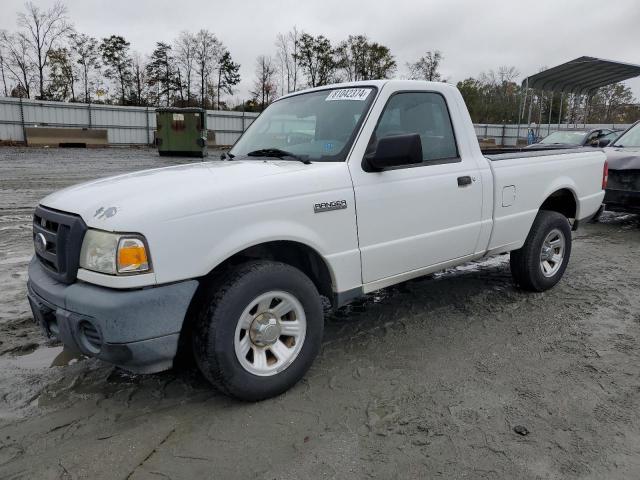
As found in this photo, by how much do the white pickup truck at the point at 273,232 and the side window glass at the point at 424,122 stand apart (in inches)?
0.5

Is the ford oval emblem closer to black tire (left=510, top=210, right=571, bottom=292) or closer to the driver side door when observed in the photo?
the driver side door

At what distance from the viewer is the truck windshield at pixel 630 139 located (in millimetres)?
8938

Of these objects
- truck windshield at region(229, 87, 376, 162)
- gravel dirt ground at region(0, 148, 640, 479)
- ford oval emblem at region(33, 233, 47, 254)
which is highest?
truck windshield at region(229, 87, 376, 162)

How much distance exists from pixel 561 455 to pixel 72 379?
2922mm

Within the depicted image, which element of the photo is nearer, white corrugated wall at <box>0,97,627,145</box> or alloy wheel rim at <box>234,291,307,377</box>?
alloy wheel rim at <box>234,291,307,377</box>

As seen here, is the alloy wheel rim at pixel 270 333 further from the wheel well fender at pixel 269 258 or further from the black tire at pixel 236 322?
the wheel well fender at pixel 269 258

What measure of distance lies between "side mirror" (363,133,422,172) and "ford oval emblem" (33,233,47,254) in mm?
2058

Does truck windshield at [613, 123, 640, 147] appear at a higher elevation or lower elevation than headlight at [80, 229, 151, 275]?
higher

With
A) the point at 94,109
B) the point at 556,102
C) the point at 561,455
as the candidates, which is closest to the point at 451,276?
the point at 561,455

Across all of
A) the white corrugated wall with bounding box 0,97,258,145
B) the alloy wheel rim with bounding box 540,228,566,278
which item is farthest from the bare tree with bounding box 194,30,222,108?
the alloy wheel rim with bounding box 540,228,566,278

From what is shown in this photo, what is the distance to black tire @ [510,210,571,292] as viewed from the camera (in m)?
4.75

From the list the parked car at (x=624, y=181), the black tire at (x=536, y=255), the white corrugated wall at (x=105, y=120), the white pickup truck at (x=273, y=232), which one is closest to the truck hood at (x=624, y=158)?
the parked car at (x=624, y=181)

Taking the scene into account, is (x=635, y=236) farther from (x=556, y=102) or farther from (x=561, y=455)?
(x=556, y=102)

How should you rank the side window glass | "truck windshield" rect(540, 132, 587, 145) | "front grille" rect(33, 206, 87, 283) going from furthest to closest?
"truck windshield" rect(540, 132, 587, 145), the side window glass, "front grille" rect(33, 206, 87, 283)
